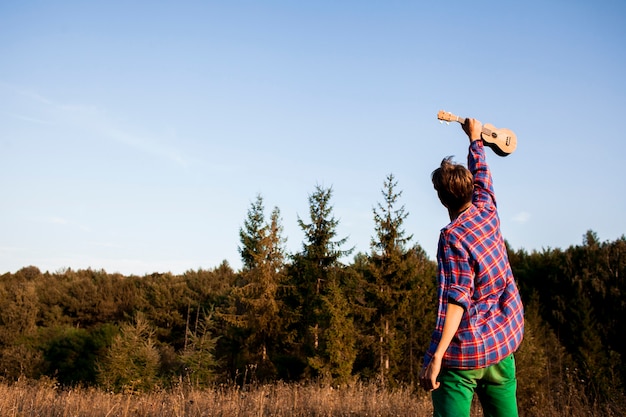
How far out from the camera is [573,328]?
30.0 meters

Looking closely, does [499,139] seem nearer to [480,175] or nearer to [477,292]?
[480,175]

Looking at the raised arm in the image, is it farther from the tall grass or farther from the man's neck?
the tall grass

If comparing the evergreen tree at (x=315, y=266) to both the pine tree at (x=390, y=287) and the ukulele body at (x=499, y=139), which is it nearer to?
the pine tree at (x=390, y=287)

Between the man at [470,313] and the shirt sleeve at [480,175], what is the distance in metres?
0.07

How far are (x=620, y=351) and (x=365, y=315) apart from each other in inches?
564

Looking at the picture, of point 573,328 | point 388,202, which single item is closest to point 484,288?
point 388,202

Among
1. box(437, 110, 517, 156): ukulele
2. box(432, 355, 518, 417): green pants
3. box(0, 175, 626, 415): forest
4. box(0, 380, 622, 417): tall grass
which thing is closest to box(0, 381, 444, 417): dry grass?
box(0, 380, 622, 417): tall grass

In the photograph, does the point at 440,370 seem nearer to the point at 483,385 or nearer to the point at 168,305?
the point at 483,385

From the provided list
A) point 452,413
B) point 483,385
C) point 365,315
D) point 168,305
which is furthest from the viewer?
point 168,305

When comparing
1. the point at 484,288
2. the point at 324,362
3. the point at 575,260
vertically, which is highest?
the point at 575,260

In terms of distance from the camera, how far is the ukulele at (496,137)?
10.2 feet

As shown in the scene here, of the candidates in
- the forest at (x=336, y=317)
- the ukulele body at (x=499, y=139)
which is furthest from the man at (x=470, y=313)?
the forest at (x=336, y=317)

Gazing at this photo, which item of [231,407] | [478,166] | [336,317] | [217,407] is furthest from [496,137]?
[336,317]

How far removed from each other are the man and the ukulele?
1.75ft
